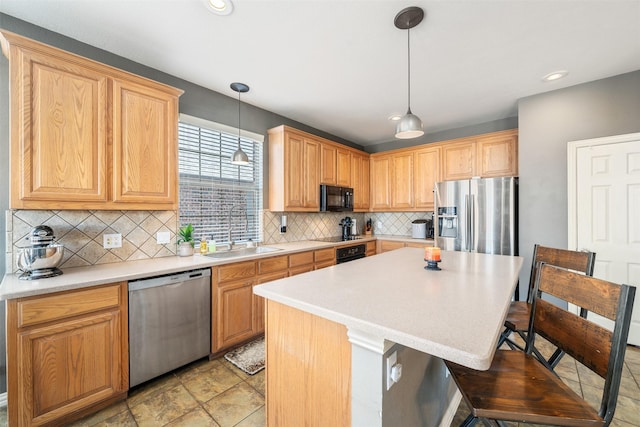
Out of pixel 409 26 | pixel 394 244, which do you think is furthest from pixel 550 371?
pixel 394 244

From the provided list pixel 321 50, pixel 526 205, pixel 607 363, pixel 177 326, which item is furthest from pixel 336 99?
pixel 607 363

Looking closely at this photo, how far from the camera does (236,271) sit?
95.5 inches

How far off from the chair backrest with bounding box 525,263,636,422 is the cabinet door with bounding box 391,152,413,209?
119 inches

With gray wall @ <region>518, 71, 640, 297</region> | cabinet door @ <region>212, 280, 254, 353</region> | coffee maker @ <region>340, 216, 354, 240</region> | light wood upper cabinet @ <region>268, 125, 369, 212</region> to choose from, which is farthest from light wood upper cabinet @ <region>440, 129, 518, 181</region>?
cabinet door @ <region>212, 280, 254, 353</region>

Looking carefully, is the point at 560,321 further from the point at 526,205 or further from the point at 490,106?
the point at 490,106

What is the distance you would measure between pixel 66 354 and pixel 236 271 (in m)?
1.18

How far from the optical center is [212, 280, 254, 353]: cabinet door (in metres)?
2.31

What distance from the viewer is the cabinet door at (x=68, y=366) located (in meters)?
1.47

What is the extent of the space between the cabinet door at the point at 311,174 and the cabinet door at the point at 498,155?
2272mm

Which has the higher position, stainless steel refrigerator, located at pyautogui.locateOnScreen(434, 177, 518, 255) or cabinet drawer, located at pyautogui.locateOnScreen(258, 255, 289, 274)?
stainless steel refrigerator, located at pyautogui.locateOnScreen(434, 177, 518, 255)

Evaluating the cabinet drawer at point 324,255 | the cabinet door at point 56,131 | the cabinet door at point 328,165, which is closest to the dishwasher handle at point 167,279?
the cabinet door at point 56,131

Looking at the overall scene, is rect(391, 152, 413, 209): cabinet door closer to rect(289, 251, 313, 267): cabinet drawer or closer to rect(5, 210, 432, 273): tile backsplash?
rect(289, 251, 313, 267): cabinet drawer

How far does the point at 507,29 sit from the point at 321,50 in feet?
4.51

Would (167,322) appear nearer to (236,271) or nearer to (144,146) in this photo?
(236,271)
